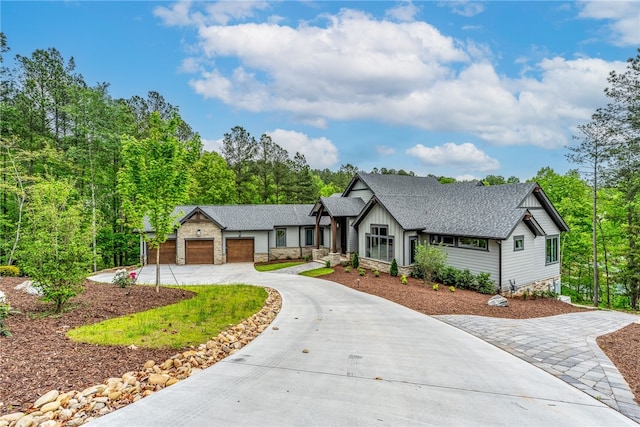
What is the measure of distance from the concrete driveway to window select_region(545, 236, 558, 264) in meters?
13.7

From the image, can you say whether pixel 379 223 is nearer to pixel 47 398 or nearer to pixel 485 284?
pixel 485 284

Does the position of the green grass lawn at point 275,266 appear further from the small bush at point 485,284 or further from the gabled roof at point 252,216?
the small bush at point 485,284

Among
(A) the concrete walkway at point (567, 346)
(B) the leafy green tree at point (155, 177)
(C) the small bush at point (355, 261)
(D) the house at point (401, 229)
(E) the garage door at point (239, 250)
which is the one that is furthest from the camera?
(E) the garage door at point (239, 250)

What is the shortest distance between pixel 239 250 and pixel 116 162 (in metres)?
12.2

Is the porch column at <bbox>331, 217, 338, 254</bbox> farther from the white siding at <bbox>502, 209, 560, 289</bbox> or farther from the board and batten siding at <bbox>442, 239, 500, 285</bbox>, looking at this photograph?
the white siding at <bbox>502, 209, 560, 289</bbox>

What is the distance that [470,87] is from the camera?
690 inches

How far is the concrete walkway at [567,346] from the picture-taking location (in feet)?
16.4

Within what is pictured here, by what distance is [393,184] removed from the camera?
77.8 feet

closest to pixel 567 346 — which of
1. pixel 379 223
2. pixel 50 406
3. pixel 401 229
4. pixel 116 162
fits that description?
pixel 50 406

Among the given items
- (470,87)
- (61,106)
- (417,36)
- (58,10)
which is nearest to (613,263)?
(470,87)

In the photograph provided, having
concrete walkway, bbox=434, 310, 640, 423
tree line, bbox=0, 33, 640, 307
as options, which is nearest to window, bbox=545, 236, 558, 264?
tree line, bbox=0, 33, 640, 307

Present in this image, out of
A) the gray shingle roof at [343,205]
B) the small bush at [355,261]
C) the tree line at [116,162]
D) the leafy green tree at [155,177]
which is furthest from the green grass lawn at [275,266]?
the leafy green tree at [155,177]

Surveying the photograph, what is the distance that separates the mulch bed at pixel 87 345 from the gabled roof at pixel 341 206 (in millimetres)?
8663

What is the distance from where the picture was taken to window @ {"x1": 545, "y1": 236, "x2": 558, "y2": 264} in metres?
17.6
